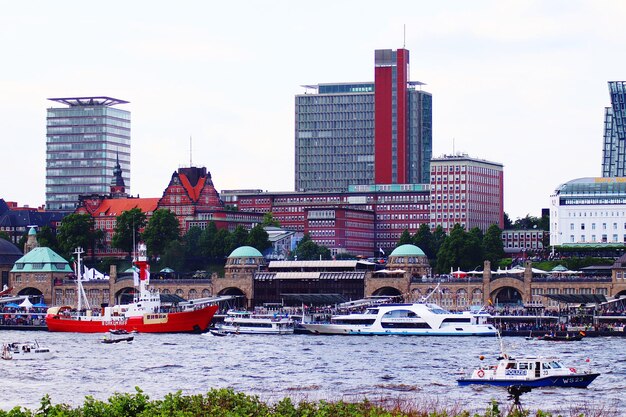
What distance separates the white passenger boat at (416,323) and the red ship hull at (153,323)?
16849 millimetres

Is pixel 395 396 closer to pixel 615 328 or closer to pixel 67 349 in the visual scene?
pixel 67 349

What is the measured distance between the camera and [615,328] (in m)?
169

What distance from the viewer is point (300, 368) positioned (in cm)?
11819

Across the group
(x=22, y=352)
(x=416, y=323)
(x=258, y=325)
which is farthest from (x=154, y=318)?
(x=22, y=352)

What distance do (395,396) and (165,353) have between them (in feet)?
164

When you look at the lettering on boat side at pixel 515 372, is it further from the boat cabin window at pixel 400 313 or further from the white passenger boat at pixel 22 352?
the boat cabin window at pixel 400 313

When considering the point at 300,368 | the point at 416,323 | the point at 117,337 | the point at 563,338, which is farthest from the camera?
the point at 416,323

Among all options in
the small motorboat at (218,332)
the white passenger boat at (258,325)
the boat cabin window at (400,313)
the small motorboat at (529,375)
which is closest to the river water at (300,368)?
the small motorboat at (529,375)

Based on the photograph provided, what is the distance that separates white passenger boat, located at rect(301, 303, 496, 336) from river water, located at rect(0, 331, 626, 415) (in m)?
3.60

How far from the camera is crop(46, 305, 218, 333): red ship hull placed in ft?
582

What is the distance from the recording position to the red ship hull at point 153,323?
177250 millimetres

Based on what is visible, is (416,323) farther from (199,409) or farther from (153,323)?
(199,409)

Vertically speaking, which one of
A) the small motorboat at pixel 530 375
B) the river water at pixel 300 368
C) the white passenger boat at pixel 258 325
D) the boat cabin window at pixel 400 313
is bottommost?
the river water at pixel 300 368

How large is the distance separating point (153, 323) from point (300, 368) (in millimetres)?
61794
